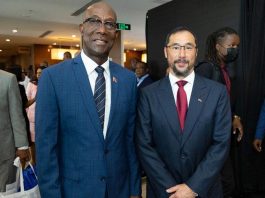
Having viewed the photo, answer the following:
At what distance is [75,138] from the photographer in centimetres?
159

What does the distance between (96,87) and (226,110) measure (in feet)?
2.55

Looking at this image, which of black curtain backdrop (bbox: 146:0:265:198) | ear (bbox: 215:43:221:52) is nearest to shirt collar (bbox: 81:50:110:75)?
ear (bbox: 215:43:221:52)

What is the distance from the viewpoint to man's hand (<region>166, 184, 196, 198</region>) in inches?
65.9

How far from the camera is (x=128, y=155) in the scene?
1.81m

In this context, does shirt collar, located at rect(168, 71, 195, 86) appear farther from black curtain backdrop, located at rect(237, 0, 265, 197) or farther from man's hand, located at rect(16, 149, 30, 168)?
black curtain backdrop, located at rect(237, 0, 265, 197)

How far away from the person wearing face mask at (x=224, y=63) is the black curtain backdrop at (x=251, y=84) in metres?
0.82

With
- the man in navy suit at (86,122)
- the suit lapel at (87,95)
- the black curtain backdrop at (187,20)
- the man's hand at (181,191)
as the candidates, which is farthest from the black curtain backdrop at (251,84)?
the suit lapel at (87,95)

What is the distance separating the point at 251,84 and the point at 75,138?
2685mm

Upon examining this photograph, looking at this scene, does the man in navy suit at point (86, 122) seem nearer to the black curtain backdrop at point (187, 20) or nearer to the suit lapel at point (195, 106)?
the suit lapel at point (195, 106)

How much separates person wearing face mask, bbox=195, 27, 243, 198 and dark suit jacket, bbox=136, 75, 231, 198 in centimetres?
75

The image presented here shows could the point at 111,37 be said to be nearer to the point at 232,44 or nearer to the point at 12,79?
the point at 12,79

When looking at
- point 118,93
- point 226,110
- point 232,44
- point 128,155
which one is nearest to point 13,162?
point 128,155

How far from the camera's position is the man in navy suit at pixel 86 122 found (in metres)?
1.56

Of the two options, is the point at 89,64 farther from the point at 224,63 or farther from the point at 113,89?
the point at 224,63
